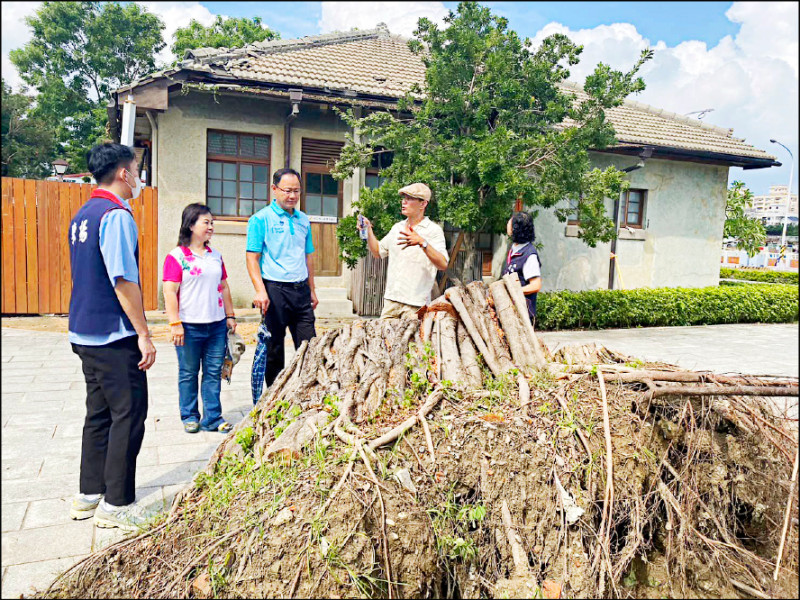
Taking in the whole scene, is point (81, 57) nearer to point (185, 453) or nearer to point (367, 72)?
point (367, 72)

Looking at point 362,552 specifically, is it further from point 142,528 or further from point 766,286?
point 766,286

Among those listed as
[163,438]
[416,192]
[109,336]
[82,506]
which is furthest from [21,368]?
[416,192]

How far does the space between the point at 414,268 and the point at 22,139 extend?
29.9 meters

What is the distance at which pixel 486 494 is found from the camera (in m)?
3.04

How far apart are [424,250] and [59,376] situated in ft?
16.6

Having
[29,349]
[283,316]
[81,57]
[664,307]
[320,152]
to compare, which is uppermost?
[81,57]

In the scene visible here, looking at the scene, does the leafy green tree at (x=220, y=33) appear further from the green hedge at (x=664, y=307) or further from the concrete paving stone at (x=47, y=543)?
the concrete paving stone at (x=47, y=543)

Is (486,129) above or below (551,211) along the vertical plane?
above

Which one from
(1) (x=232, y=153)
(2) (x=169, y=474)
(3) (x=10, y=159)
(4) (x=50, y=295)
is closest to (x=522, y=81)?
(1) (x=232, y=153)

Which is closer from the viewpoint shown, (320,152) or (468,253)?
(468,253)

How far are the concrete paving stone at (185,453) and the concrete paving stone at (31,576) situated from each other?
144 cm

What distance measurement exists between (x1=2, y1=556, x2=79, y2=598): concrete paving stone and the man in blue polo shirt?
2.34m

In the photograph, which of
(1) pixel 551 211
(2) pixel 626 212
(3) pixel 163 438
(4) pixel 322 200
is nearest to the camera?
(3) pixel 163 438

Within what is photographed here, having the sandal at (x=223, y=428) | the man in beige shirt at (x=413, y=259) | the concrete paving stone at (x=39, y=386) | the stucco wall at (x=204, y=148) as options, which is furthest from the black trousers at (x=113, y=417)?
the stucco wall at (x=204, y=148)
